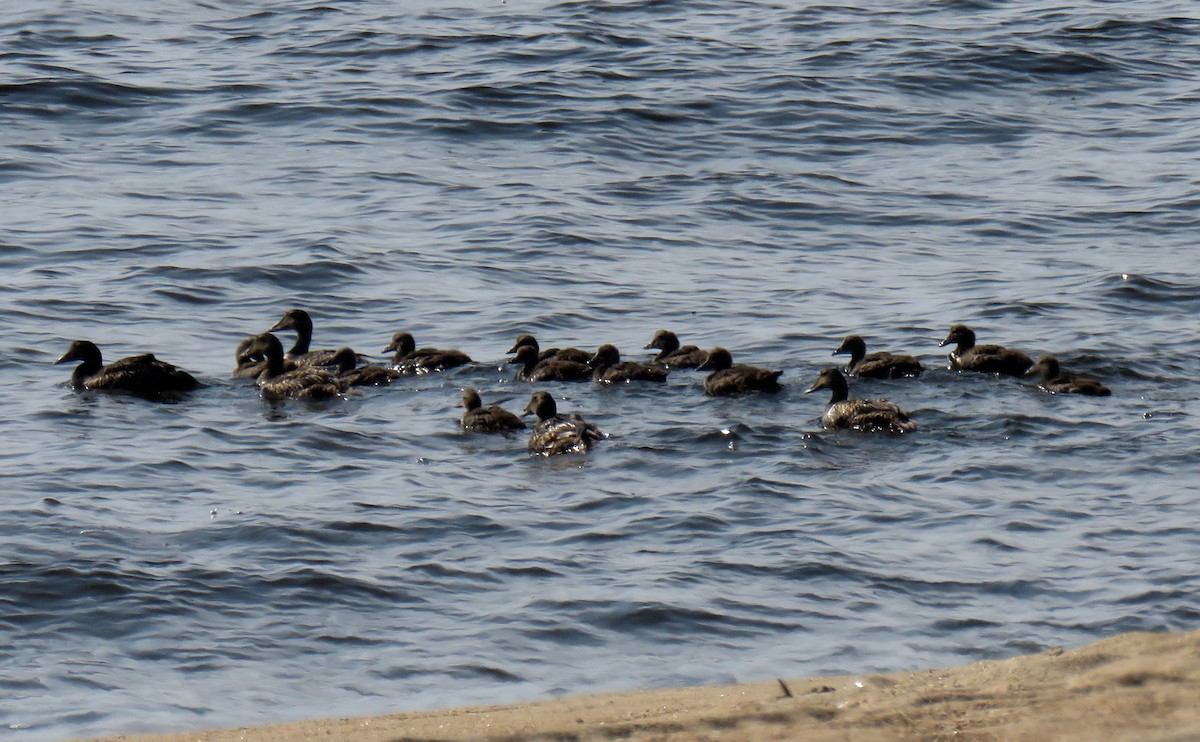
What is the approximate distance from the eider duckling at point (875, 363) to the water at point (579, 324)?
0.20 meters

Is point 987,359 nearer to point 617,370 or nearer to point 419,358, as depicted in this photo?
point 617,370

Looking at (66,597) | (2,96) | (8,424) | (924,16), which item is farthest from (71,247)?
(924,16)

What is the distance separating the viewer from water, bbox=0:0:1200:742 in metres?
8.77

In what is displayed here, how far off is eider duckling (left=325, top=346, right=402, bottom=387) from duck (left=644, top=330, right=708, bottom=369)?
6.54 feet

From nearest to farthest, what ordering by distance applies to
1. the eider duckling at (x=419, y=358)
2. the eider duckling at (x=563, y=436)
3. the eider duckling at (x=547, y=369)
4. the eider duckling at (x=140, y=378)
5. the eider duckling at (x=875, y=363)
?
the eider duckling at (x=563, y=436) → the eider duckling at (x=140, y=378) → the eider duckling at (x=875, y=363) → the eider duckling at (x=547, y=369) → the eider duckling at (x=419, y=358)

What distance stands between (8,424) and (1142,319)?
8.90 meters

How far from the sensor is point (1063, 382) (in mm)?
13016

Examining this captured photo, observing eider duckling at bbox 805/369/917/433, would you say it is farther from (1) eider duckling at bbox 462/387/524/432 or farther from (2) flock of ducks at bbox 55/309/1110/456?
(1) eider duckling at bbox 462/387/524/432

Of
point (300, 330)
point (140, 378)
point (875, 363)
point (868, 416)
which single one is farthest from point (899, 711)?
point (300, 330)

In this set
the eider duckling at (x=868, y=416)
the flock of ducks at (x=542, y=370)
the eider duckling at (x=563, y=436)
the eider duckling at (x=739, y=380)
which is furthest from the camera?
the eider duckling at (x=739, y=380)

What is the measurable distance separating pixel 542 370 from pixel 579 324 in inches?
75.8

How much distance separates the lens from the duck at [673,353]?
543 inches

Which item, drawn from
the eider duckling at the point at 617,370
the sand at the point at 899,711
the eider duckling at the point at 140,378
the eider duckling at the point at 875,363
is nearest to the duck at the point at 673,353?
the eider duckling at the point at 617,370

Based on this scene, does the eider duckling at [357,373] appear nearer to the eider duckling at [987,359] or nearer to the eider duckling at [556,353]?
the eider duckling at [556,353]
